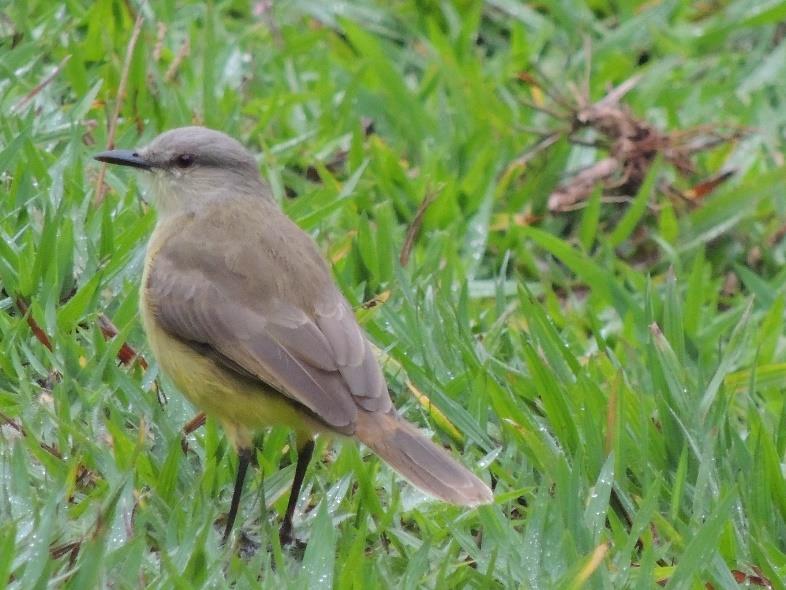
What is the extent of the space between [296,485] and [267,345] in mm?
462

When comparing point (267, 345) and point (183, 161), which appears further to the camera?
point (183, 161)

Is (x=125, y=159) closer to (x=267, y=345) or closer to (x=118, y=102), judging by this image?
(x=118, y=102)

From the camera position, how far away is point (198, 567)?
433cm

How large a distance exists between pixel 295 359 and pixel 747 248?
387cm

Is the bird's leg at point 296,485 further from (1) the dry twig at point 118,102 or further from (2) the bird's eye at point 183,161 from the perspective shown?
(1) the dry twig at point 118,102

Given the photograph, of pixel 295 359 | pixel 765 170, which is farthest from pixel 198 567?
pixel 765 170

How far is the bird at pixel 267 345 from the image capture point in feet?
15.4

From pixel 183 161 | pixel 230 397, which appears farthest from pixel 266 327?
pixel 183 161

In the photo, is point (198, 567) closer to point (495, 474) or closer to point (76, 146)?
point (495, 474)

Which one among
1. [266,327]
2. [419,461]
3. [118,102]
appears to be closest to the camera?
[419,461]

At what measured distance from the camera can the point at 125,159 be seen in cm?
574

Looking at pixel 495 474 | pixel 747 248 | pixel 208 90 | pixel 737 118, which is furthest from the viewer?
pixel 737 118

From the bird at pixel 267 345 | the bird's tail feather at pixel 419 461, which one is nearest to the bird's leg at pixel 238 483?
the bird at pixel 267 345

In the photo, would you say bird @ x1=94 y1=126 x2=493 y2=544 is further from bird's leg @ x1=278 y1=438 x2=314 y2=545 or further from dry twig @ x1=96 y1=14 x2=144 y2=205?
→ dry twig @ x1=96 y1=14 x2=144 y2=205
